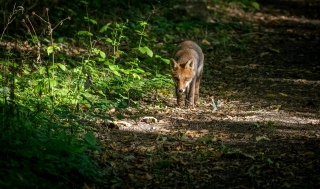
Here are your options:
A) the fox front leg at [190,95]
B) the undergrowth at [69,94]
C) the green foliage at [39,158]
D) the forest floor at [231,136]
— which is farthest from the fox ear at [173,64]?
the green foliage at [39,158]

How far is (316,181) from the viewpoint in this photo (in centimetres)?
595

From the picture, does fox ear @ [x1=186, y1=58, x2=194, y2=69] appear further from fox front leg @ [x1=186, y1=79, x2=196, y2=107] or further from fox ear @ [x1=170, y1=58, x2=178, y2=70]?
fox front leg @ [x1=186, y1=79, x2=196, y2=107]

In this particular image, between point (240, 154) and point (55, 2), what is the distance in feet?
29.9

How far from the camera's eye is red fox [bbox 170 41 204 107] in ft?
34.0

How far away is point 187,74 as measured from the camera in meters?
10.5

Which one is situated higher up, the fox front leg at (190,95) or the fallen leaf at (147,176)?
the fox front leg at (190,95)

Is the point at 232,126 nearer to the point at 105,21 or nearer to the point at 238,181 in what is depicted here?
the point at 238,181

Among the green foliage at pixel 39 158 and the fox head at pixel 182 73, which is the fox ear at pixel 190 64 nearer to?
the fox head at pixel 182 73

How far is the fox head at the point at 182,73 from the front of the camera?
10.4 metres

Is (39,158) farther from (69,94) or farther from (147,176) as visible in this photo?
(69,94)

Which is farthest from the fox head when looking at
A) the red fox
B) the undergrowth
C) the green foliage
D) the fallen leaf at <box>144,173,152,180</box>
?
the green foliage

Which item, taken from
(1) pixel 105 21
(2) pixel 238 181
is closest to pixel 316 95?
(2) pixel 238 181

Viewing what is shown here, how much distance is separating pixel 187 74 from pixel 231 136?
290cm

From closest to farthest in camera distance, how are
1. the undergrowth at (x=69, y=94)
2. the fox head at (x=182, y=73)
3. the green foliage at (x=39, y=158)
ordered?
the green foliage at (x=39, y=158), the undergrowth at (x=69, y=94), the fox head at (x=182, y=73)
